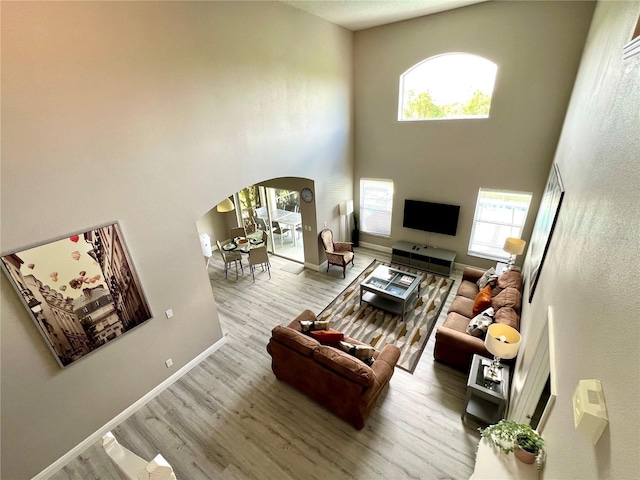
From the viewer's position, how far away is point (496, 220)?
22.2ft

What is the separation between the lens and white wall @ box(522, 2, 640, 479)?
114 cm

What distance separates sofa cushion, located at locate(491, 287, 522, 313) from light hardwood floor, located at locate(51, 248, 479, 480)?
1.33 metres

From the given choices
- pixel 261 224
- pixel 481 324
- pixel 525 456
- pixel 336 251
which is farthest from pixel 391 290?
pixel 261 224

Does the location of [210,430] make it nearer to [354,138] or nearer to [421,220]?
[421,220]

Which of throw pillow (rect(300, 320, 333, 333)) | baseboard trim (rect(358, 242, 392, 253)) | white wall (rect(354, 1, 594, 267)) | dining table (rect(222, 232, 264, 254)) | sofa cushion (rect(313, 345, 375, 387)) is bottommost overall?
baseboard trim (rect(358, 242, 392, 253))

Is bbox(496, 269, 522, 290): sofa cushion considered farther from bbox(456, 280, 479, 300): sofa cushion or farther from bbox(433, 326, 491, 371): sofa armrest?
bbox(433, 326, 491, 371): sofa armrest

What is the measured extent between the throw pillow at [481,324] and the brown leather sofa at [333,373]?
4.26 feet

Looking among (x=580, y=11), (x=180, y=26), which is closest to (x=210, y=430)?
(x=180, y=26)

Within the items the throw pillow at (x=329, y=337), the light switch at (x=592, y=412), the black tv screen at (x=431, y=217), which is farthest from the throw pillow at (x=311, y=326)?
the black tv screen at (x=431, y=217)

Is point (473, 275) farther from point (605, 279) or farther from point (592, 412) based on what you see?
point (592, 412)

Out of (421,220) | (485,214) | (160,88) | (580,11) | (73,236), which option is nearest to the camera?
(73,236)

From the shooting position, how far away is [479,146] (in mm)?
6410

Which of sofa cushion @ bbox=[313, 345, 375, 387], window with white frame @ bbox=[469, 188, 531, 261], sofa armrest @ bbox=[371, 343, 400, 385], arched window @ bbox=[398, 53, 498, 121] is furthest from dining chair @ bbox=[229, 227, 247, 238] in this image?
window with white frame @ bbox=[469, 188, 531, 261]

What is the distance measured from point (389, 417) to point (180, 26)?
6047 millimetres
